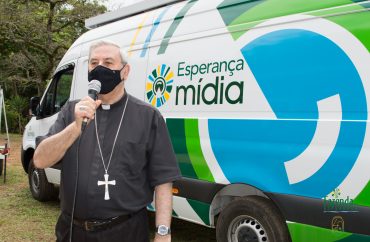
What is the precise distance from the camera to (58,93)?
6.62 metres

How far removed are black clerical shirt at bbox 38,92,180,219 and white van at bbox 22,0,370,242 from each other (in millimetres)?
1513

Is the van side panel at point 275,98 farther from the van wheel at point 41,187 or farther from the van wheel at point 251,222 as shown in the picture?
the van wheel at point 41,187

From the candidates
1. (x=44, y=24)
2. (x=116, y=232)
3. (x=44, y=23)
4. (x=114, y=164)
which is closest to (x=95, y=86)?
(x=114, y=164)

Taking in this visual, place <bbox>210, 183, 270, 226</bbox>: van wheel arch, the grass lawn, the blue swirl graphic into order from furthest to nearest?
the grass lawn, <bbox>210, 183, 270, 226</bbox>: van wheel arch, the blue swirl graphic

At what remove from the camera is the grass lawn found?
5.50m

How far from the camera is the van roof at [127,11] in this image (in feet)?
17.3

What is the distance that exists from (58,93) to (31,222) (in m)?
1.77

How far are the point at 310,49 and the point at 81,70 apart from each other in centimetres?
340

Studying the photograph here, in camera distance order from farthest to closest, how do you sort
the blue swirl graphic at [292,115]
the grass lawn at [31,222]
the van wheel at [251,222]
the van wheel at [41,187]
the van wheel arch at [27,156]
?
the van wheel arch at [27,156], the van wheel at [41,187], the grass lawn at [31,222], the van wheel at [251,222], the blue swirl graphic at [292,115]

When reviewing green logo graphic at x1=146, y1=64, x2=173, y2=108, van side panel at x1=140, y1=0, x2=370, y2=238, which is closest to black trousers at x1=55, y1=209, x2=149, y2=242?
van side panel at x1=140, y1=0, x2=370, y2=238

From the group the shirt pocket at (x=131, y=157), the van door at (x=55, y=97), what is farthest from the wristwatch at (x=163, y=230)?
the van door at (x=55, y=97)

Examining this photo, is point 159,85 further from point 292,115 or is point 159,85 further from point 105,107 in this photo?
point 105,107

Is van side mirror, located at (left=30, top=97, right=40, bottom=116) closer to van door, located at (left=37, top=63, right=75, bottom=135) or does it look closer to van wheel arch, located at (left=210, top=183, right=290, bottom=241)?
van door, located at (left=37, top=63, right=75, bottom=135)

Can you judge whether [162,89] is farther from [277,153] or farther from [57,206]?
[57,206]
